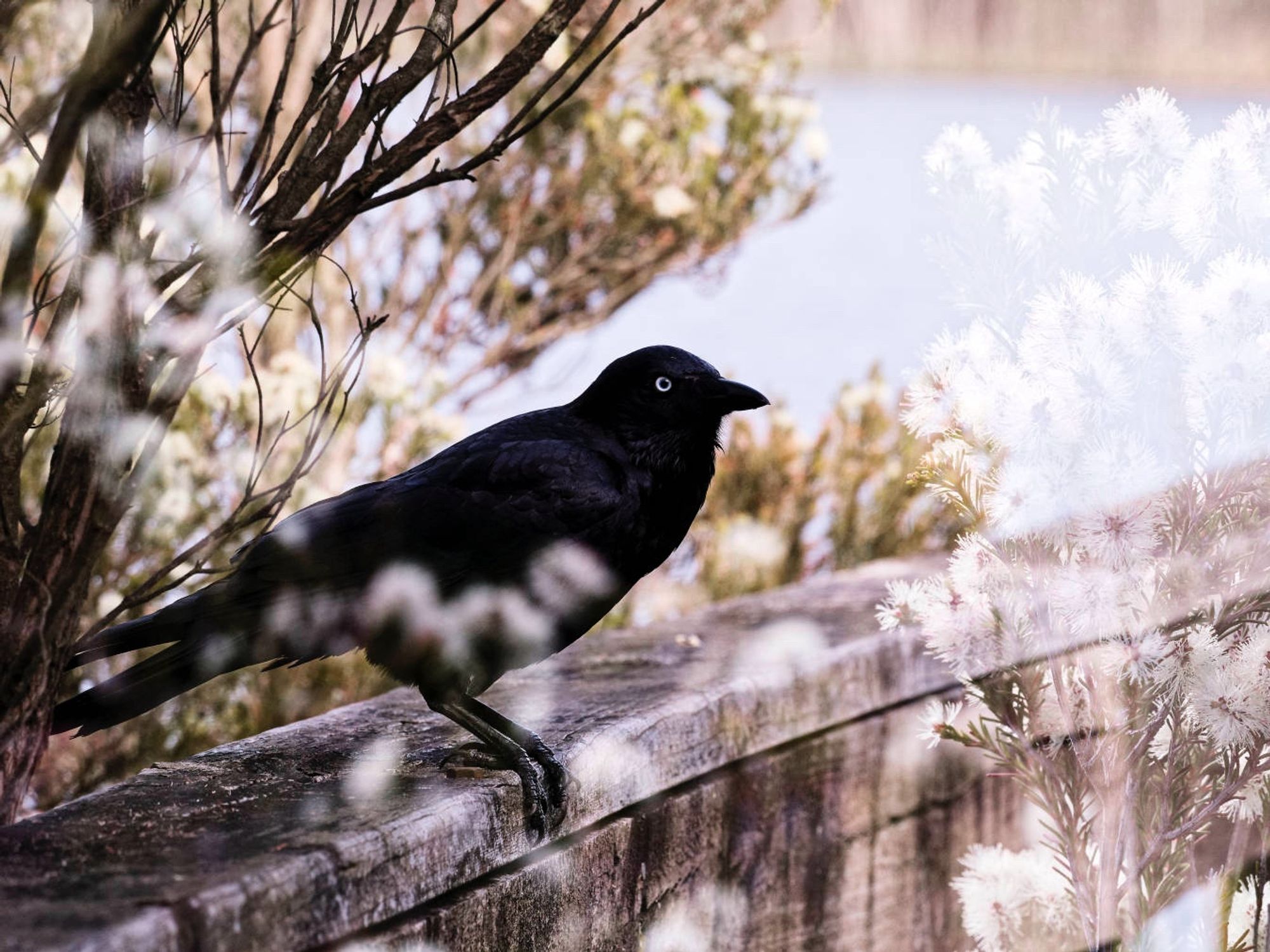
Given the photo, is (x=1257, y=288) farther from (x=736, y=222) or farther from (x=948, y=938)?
(x=736, y=222)

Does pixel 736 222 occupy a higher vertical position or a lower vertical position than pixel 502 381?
higher

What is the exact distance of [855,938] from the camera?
2742mm

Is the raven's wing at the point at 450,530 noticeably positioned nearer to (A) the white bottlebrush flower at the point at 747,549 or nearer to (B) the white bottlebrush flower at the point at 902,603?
(B) the white bottlebrush flower at the point at 902,603

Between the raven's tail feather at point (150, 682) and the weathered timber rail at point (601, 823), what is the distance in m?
0.10

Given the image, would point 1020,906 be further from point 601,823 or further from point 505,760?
point 505,760

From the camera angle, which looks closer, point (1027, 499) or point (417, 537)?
point (1027, 499)

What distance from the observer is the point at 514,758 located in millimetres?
2064

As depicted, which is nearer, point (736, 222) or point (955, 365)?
point (955, 365)

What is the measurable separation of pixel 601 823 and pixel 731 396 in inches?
27.0

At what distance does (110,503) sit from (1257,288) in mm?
1485

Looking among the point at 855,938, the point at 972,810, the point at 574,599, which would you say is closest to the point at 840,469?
the point at 972,810

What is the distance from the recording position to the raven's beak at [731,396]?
2.26 meters

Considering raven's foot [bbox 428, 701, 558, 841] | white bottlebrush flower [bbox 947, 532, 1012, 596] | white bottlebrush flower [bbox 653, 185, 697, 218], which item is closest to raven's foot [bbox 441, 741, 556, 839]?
raven's foot [bbox 428, 701, 558, 841]

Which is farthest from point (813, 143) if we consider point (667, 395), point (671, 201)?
point (667, 395)
